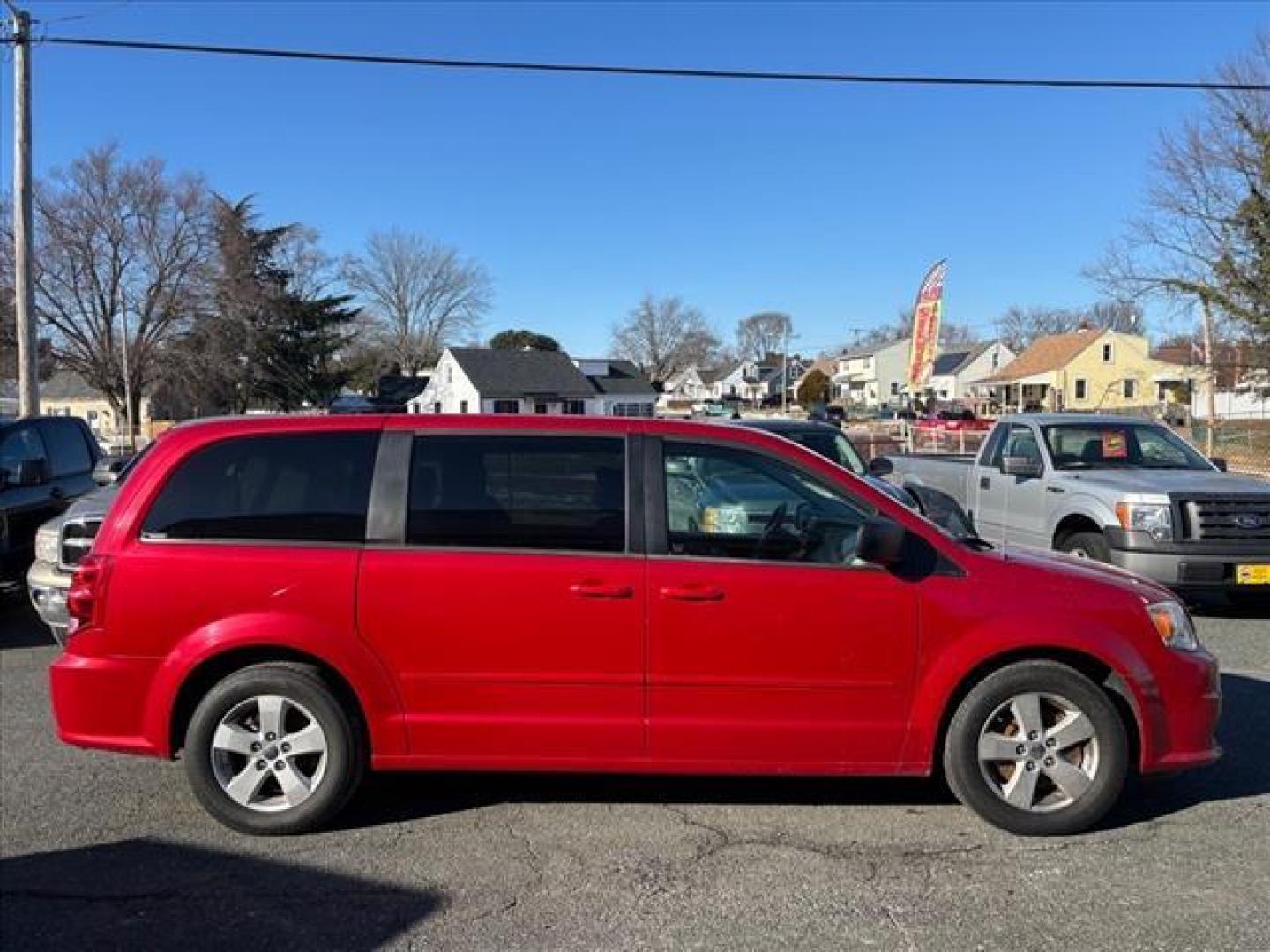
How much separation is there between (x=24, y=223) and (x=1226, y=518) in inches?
638

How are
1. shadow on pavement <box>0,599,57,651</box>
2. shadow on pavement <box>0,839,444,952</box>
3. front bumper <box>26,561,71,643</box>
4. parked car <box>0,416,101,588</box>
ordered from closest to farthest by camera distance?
shadow on pavement <box>0,839,444,952</box>, front bumper <box>26,561,71,643</box>, shadow on pavement <box>0,599,57,651</box>, parked car <box>0,416,101,588</box>

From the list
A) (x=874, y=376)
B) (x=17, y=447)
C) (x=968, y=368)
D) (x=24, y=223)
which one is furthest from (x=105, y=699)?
(x=874, y=376)

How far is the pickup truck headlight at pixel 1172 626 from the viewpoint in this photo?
425 centimetres

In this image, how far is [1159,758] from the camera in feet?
13.8

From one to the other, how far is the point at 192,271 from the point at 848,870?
5336 cm

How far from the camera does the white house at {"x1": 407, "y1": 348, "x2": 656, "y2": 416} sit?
205 ft

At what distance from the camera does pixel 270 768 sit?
13.8ft

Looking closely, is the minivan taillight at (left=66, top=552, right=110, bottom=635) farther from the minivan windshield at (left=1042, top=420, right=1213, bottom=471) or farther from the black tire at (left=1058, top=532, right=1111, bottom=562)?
the minivan windshield at (left=1042, top=420, right=1213, bottom=471)

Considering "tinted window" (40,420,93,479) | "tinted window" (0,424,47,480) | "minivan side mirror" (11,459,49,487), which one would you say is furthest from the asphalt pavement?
"tinted window" (40,420,93,479)

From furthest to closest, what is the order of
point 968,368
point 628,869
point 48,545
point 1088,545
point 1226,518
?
1. point 968,368
2. point 1088,545
3. point 1226,518
4. point 48,545
5. point 628,869

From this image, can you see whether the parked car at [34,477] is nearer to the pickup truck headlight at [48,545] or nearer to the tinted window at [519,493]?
the pickup truck headlight at [48,545]

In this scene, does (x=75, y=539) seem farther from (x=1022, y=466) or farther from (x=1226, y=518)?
(x=1226, y=518)

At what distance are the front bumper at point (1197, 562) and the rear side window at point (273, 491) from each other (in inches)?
261

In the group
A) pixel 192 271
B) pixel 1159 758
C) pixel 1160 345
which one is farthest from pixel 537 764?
pixel 1160 345
